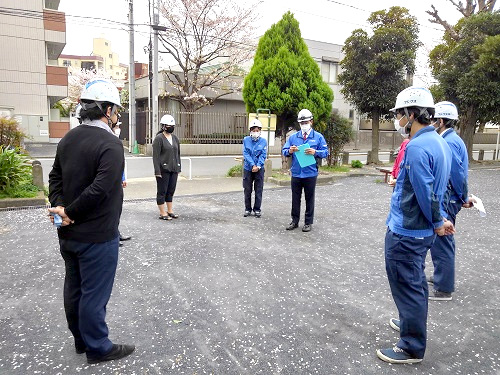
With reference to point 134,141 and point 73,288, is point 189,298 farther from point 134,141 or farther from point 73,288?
point 134,141

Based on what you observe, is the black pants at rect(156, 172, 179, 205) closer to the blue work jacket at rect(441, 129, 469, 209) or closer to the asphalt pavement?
the asphalt pavement

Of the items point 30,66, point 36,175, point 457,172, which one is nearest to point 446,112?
point 457,172

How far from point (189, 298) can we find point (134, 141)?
18790 mm

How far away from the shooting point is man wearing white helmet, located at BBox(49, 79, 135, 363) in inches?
102

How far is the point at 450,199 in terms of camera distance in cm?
396

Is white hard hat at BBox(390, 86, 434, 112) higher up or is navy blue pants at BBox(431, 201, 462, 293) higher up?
white hard hat at BBox(390, 86, 434, 112)

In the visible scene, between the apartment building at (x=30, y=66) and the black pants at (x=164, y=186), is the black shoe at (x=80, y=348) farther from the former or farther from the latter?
the apartment building at (x=30, y=66)

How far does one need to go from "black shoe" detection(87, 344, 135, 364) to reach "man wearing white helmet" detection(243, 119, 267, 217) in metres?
4.66

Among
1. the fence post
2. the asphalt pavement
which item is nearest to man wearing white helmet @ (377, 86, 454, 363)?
the asphalt pavement

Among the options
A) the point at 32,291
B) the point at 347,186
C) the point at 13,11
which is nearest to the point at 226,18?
the point at 13,11

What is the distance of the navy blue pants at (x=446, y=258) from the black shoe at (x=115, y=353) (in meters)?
3.05

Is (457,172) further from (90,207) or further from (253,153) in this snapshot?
(253,153)

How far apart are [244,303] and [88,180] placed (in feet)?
6.55

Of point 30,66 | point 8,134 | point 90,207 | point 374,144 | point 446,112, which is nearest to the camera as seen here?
point 90,207
